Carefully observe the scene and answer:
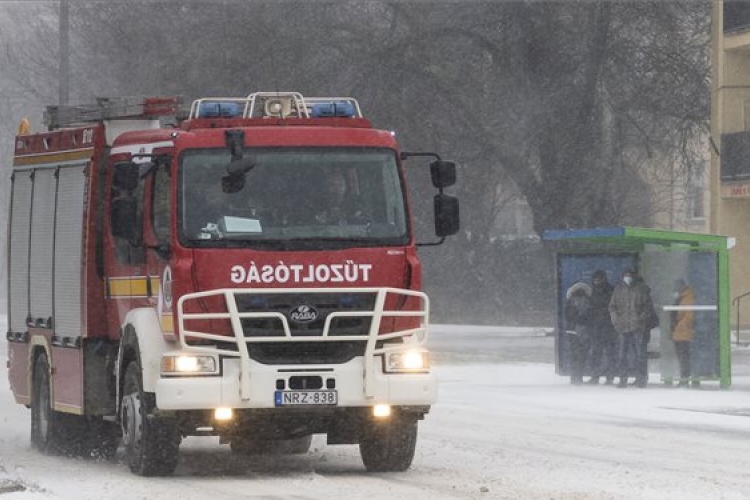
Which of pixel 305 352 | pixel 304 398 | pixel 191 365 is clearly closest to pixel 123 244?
pixel 191 365

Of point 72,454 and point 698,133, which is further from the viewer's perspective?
point 698,133

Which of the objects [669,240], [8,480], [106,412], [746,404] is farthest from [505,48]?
[8,480]

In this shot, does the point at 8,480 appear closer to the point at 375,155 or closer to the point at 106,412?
the point at 106,412

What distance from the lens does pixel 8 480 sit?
12.8 m

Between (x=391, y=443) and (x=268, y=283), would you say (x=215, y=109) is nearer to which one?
(x=268, y=283)

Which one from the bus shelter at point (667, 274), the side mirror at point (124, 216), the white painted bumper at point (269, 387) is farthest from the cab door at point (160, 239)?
the bus shelter at point (667, 274)

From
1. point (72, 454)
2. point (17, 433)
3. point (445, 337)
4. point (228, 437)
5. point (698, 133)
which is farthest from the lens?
A: point (698, 133)

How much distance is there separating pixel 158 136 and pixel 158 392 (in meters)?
2.06

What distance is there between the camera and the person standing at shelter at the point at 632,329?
25203 mm

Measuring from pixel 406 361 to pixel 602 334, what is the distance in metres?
12.6

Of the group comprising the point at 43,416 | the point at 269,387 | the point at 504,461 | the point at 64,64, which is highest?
the point at 64,64

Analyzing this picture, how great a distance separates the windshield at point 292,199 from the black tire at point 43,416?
3.53 meters

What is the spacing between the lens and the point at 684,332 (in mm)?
25266

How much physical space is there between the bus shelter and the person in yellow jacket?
0.07m
